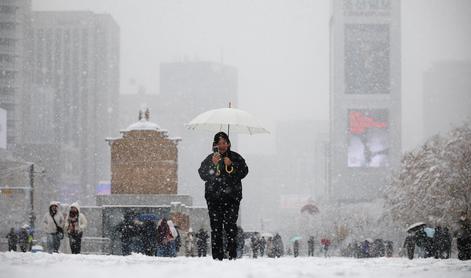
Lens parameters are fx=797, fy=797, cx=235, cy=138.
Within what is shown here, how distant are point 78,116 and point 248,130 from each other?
183951mm

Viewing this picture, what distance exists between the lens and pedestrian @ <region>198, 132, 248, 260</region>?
9.52 meters

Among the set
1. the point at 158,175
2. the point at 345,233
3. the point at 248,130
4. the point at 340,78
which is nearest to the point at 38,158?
the point at 340,78

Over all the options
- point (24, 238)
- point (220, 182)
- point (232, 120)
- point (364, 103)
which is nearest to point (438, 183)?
point (24, 238)

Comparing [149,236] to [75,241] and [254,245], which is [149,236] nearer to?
[75,241]

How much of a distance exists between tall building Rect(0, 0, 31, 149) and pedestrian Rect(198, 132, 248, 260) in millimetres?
116082

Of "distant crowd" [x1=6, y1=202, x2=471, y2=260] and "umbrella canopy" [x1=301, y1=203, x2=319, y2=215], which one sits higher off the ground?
"distant crowd" [x1=6, y1=202, x2=471, y2=260]

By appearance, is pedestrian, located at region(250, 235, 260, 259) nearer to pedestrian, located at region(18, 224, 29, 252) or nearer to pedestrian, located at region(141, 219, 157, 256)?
pedestrian, located at region(18, 224, 29, 252)

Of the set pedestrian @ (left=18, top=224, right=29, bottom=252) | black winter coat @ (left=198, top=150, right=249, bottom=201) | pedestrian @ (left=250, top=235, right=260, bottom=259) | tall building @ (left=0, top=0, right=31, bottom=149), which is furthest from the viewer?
tall building @ (left=0, top=0, right=31, bottom=149)

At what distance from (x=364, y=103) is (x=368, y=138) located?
6327 mm

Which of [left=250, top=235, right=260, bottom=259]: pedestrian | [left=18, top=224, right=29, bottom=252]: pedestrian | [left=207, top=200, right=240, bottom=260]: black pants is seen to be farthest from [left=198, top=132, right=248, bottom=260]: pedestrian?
[left=250, top=235, right=260, bottom=259]: pedestrian

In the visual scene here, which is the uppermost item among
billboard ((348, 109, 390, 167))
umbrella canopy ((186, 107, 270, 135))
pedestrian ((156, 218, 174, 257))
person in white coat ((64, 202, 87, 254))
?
billboard ((348, 109, 390, 167))

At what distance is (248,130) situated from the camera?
14977 millimetres

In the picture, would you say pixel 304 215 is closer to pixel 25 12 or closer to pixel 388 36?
pixel 388 36

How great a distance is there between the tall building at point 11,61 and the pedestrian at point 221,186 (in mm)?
116082
